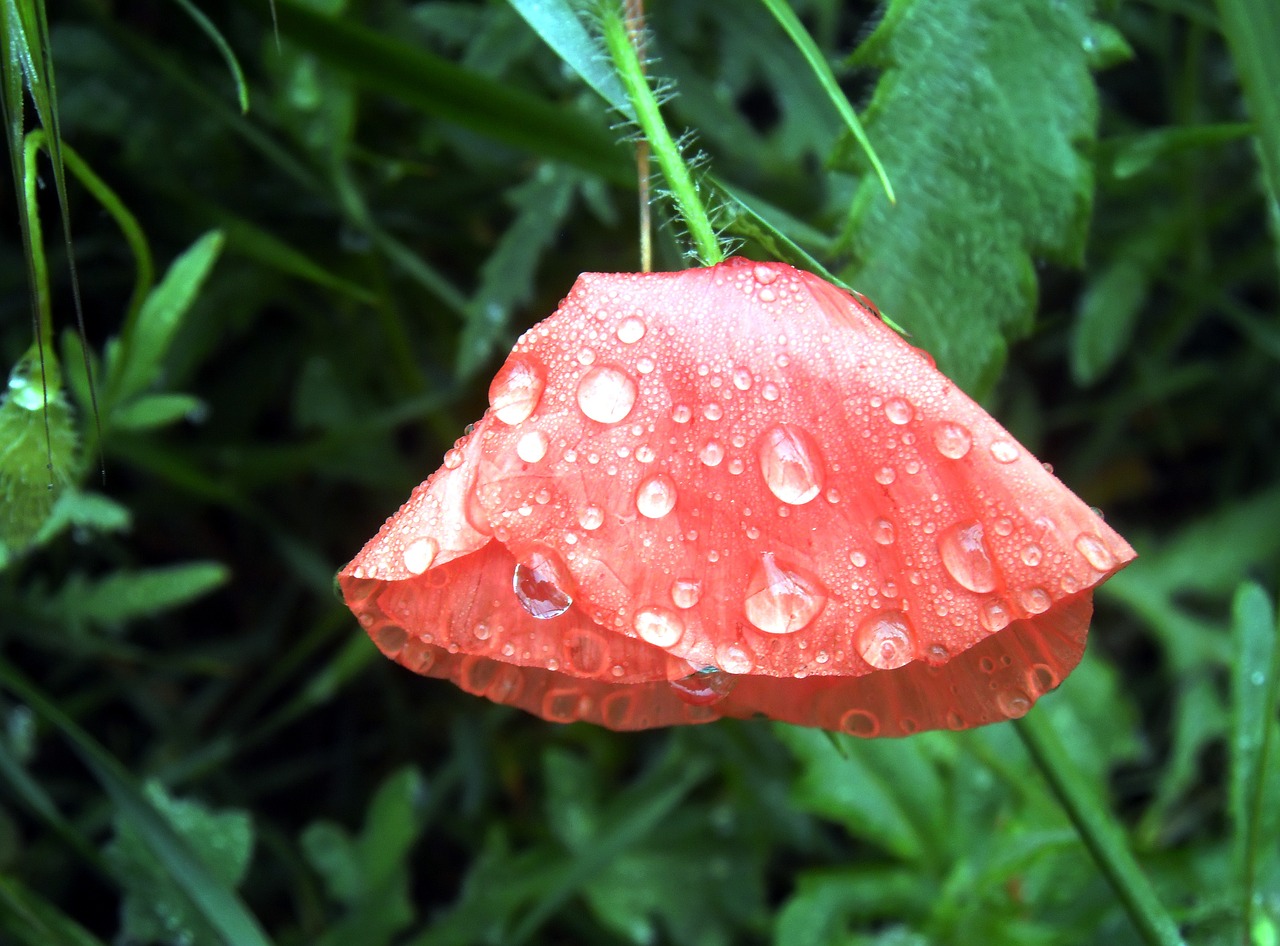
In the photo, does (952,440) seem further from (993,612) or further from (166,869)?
(166,869)

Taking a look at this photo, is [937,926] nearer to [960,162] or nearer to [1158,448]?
[960,162]

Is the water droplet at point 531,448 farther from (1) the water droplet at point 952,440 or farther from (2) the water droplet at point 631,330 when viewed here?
(1) the water droplet at point 952,440

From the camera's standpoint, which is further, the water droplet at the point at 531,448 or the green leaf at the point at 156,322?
the green leaf at the point at 156,322

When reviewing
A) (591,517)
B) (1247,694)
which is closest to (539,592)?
(591,517)

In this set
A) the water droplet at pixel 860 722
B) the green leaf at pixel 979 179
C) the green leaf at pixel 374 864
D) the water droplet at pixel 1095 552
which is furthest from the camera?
the green leaf at pixel 374 864

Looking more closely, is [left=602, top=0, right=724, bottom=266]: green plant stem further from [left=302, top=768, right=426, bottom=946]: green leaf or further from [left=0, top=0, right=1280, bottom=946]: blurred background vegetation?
[left=302, top=768, right=426, bottom=946]: green leaf

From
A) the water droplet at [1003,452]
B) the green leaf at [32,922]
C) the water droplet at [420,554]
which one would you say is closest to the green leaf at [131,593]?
the green leaf at [32,922]

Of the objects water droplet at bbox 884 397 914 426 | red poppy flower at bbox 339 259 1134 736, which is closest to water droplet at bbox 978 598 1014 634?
red poppy flower at bbox 339 259 1134 736
